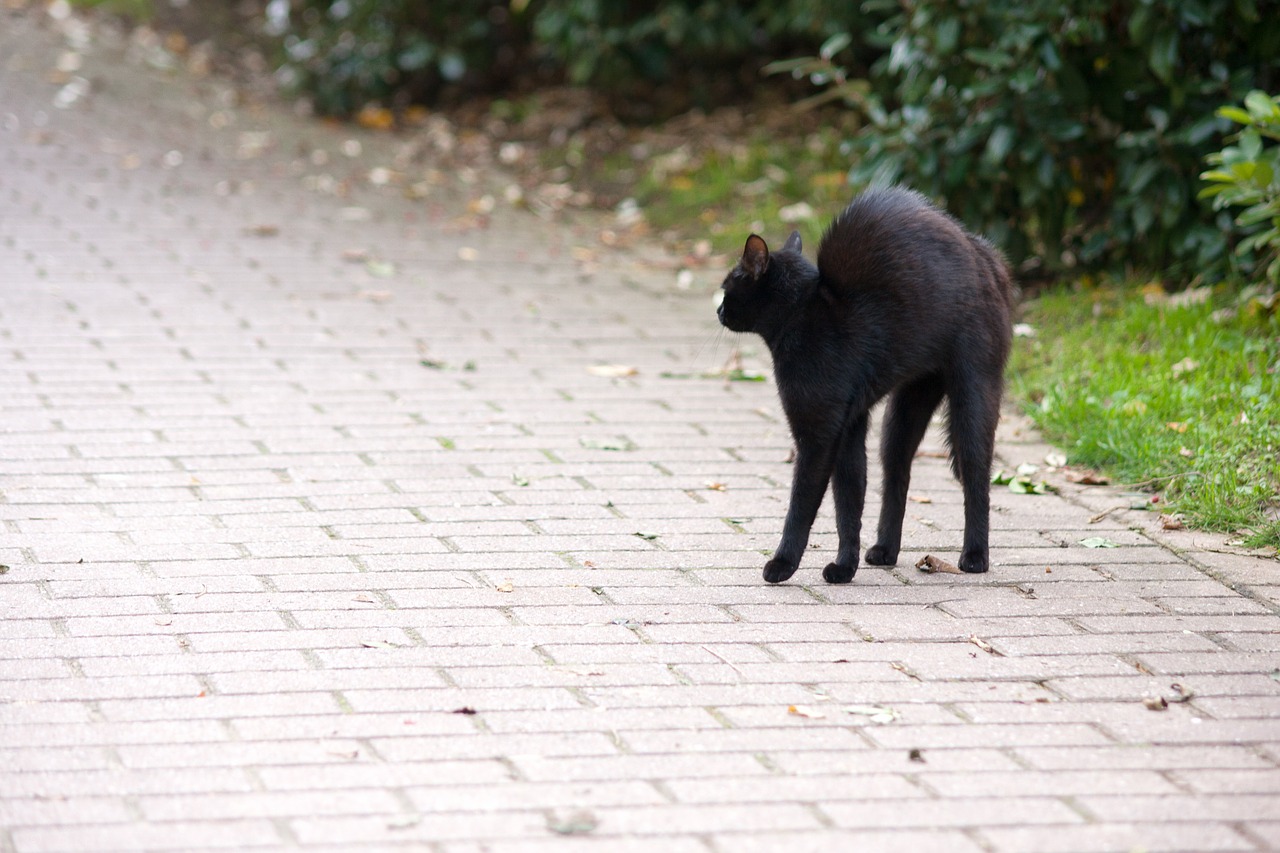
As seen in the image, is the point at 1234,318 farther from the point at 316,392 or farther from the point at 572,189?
the point at 572,189

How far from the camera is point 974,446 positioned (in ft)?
14.6

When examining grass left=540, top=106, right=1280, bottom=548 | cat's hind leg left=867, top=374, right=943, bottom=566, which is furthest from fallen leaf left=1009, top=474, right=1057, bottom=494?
cat's hind leg left=867, top=374, right=943, bottom=566

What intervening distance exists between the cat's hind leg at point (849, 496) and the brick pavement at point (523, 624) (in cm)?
9

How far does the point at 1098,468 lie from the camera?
564 cm

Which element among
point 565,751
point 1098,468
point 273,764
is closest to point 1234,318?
point 1098,468

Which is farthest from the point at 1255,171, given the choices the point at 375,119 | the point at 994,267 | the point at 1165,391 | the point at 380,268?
the point at 375,119

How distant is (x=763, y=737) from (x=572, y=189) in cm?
745

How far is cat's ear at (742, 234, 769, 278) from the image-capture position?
4285 mm

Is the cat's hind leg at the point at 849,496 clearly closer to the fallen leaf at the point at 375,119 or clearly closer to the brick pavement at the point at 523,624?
the brick pavement at the point at 523,624

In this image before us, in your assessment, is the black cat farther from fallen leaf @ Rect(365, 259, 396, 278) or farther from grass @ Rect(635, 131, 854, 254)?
fallen leaf @ Rect(365, 259, 396, 278)

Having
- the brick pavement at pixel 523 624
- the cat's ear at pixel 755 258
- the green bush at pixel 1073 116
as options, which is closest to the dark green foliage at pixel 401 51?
the brick pavement at pixel 523 624

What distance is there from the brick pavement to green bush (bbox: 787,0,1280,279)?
4.98ft

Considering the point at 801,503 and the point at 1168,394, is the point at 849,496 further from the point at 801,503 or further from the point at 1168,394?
the point at 1168,394

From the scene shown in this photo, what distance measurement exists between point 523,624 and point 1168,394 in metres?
3.03
